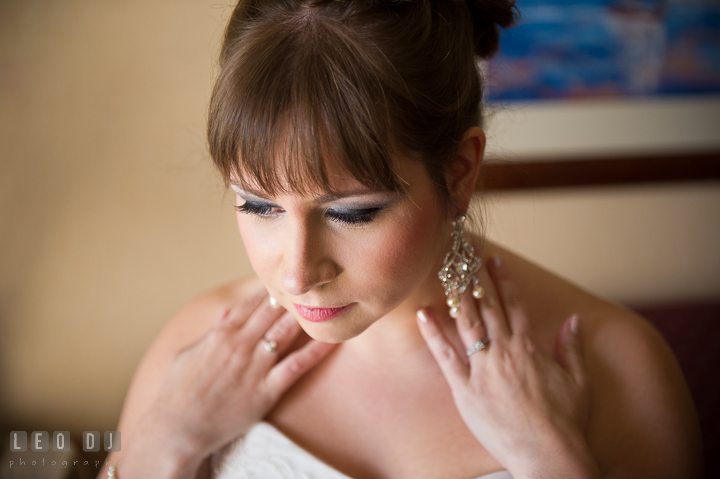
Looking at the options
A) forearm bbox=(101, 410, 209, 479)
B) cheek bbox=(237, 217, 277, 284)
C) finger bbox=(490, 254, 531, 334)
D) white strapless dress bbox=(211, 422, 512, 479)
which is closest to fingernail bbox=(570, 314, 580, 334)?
finger bbox=(490, 254, 531, 334)

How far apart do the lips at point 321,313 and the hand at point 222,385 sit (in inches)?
8.1

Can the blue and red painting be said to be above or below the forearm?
above

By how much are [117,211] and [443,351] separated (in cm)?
133

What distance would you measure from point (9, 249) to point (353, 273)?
151 cm

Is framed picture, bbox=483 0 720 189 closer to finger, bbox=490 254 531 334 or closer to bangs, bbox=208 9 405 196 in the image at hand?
finger, bbox=490 254 531 334

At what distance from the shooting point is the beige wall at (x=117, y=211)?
5.56 feet

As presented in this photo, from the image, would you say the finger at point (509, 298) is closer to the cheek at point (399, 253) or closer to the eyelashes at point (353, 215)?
the cheek at point (399, 253)

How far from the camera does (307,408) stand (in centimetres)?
115

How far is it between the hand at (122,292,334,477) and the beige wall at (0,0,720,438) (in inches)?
30.3

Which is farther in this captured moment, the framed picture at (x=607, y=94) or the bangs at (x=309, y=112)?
the framed picture at (x=607, y=94)

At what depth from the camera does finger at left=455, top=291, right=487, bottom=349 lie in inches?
41.1

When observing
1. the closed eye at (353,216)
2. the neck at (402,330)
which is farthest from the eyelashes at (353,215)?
the neck at (402,330)

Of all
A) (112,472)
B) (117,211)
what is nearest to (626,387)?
(112,472)

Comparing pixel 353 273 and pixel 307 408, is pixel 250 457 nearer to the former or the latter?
pixel 307 408
